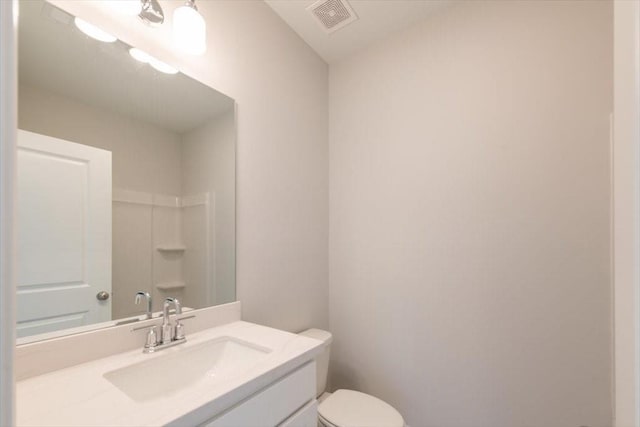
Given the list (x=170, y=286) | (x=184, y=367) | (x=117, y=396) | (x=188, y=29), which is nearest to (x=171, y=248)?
(x=170, y=286)

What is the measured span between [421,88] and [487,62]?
339mm

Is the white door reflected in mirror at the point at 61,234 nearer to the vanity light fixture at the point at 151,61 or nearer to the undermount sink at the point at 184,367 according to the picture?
the undermount sink at the point at 184,367

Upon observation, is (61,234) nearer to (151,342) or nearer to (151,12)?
(151,342)

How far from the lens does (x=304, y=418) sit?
88cm

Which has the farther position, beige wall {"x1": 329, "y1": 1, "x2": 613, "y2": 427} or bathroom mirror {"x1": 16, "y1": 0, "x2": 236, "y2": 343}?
beige wall {"x1": 329, "y1": 1, "x2": 613, "y2": 427}

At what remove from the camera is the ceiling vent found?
1491 mm

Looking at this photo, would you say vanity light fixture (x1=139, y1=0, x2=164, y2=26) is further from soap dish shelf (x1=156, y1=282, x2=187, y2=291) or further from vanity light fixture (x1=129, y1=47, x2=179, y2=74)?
soap dish shelf (x1=156, y1=282, x2=187, y2=291)

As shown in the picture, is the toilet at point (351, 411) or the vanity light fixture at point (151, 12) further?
the toilet at point (351, 411)

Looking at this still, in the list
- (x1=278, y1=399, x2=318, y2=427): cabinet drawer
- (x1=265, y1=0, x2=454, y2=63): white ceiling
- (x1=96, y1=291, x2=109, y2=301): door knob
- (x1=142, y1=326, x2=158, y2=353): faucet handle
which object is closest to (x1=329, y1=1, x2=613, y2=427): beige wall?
(x1=265, y1=0, x2=454, y2=63): white ceiling

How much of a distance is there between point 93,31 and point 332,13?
3.93 ft

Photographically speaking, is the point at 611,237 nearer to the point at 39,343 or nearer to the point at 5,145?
the point at 5,145

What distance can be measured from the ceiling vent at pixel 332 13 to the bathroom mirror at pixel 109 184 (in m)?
0.81

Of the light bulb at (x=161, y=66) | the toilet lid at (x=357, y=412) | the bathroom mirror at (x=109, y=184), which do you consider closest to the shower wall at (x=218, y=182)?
the bathroom mirror at (x=109, y=184)

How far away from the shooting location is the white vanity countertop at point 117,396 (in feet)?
1.76
